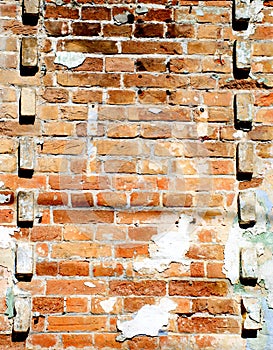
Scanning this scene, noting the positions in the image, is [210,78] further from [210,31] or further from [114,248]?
[114,248]

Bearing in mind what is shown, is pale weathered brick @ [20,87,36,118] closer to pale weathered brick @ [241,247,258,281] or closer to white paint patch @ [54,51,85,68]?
white paint patch @ [54,51,85,68]

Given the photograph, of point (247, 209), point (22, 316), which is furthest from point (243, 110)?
point (22, 316)

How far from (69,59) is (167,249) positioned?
0.96 meters

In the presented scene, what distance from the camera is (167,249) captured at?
Answer: 105 inches

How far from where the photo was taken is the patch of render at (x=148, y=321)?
103 inches

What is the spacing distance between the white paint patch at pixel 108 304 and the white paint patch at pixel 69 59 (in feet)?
3.48

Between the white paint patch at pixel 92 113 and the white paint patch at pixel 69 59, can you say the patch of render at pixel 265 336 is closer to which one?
the white paint patch at pixel 92 113

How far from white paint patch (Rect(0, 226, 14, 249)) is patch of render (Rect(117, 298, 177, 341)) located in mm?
589

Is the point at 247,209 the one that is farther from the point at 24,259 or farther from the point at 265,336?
the point at 24,259

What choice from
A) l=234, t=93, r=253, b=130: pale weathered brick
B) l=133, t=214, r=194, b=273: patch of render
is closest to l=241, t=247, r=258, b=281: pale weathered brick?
l=133, t=214, r=194, b=273: patch of render

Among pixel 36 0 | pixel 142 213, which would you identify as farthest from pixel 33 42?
pixel 142 213

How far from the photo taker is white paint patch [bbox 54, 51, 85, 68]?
275 cm

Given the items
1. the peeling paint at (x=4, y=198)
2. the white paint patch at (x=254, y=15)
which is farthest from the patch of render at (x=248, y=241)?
the peeling paint at (x=4, y=198)

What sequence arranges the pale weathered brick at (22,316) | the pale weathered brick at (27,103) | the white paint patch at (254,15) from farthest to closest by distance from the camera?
the white paint patch at (254,15) → the pale weathered brick at (27,103) → the pale weathered brick at (22,316)
